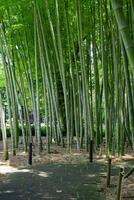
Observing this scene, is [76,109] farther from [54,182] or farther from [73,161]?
[54,182]

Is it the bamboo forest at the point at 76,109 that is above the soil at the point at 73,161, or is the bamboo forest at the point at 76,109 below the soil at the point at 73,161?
above

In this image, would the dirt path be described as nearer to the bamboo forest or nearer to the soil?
the bamboo forest

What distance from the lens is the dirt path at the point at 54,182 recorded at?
4.49 m

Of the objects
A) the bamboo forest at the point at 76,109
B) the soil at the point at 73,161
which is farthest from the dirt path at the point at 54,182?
the soil at the point at 73,161

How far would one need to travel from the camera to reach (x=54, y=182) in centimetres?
527

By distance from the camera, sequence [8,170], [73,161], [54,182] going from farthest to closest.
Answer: [73,161], [8,170], [54,182]

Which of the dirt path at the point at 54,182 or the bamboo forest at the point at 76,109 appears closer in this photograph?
the dirt path at the point at 54,182

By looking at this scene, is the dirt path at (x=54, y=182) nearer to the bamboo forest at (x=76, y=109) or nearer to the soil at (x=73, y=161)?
the bamboo forest at (x=76, y=109)

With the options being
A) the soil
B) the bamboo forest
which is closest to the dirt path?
the bamboo forest

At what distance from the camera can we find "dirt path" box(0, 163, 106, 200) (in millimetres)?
4488

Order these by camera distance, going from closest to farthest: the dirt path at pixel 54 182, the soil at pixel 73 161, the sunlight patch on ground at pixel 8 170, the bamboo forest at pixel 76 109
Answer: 1. the dirt path at pixel 54 182
2. the bamboo forest at pixel 76 109
3. the soil at pixel 73 161
4. the sunlight patch on ground at pixel 8 170

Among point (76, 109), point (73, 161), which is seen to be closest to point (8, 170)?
point (73, 161)

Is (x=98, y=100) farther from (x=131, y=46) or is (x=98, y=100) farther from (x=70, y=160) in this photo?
(x=131, y=46)

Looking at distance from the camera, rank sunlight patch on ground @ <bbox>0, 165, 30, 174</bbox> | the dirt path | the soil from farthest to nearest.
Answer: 1. sunlight patch on ground @ <bbox>0, 165, 30, 174</bbox>
2. the soil
3. the dirt path
